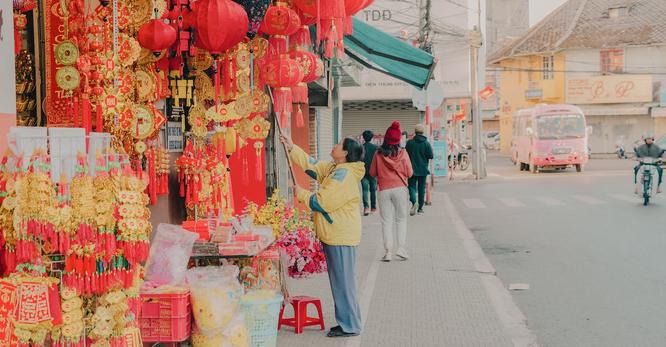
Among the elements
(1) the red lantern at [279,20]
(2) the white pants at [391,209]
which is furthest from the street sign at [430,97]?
(1) the red lantern at [279,20]

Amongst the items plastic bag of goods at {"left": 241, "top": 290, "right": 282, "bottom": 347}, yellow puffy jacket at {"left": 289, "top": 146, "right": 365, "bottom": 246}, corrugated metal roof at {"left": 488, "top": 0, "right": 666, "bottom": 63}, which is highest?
corrugated metal roof at {"left": 488, "top": 0, "right": 666, "bottom": 63}

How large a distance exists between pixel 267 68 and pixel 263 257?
6.42ft

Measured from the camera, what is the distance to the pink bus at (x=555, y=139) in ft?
117

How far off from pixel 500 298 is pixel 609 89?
47.7 m

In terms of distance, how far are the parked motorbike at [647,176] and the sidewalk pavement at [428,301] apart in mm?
7386

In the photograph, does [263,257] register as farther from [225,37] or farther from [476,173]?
[476,173]

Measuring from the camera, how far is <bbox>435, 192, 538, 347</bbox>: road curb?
7.21m

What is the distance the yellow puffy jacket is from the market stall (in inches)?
19.9

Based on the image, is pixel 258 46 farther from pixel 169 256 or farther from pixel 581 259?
pixel 581 259

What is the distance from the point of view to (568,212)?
58.6 feet

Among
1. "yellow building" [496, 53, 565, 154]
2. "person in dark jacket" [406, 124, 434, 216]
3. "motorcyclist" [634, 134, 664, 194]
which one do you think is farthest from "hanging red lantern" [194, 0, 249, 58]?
"yellow building" [496, 53, 565, 154]

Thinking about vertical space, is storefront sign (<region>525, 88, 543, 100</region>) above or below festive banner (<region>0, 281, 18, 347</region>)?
above

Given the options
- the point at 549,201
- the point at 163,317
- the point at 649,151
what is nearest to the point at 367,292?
the point at 163,317

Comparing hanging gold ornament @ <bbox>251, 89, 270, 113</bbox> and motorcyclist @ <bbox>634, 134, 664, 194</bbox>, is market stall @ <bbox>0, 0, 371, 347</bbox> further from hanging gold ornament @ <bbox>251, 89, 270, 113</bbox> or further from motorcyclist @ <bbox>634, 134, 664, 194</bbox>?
motorcyclist @ <bbox>634, 134, 664, 194</bbox>
